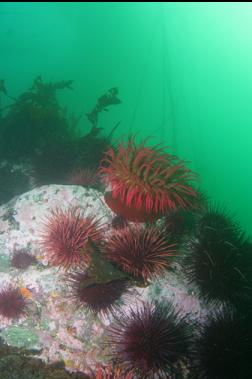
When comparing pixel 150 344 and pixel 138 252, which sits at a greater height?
pixel 138 252

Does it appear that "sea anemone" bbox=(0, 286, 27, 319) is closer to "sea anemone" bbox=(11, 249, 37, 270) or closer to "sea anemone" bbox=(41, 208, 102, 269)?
"sea anemone" bbox=(11, 249, 37, 270)

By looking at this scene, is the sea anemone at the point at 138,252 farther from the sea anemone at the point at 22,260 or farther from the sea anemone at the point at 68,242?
the sea anemone at the point at 22,260

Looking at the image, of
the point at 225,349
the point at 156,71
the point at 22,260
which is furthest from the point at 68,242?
the point at 156,71

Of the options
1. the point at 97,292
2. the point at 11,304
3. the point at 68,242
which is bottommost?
the point at 11,304

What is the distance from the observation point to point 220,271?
5.66 metres

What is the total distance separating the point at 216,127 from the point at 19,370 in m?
106

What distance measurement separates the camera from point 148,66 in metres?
77.9

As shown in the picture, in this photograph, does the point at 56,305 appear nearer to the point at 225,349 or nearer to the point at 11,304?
the point at 11,304

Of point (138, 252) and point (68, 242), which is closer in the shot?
point (138, 252)

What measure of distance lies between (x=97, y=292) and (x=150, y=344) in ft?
4.39

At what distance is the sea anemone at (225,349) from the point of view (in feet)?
16.3

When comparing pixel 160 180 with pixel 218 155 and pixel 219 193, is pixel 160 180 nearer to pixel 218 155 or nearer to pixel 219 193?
pixel 219 193

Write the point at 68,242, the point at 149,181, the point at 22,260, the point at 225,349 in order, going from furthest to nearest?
the point at 22,260
the point at 149,181
the point at 68,242
the point at 225,349

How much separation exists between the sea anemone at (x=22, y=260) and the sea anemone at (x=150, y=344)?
9.19ft
